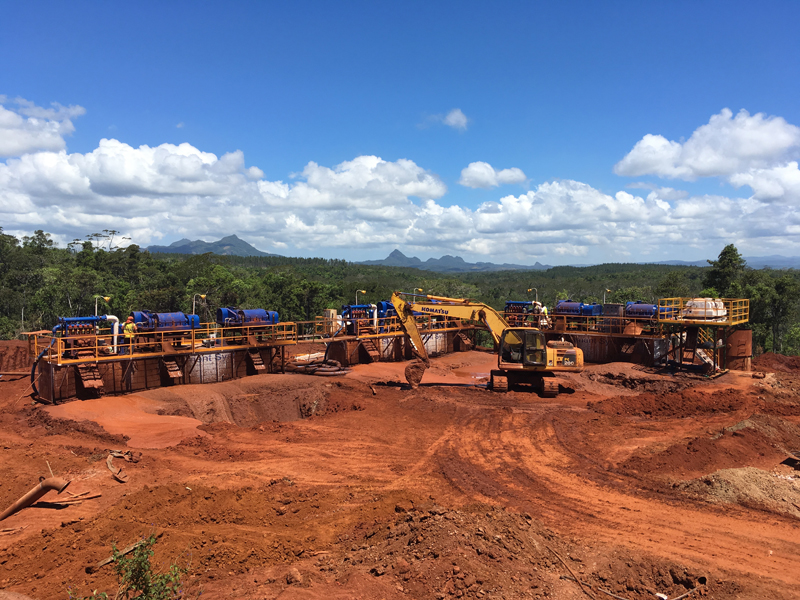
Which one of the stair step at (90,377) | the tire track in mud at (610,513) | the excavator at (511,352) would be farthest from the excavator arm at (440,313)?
the stair step at (90,377)

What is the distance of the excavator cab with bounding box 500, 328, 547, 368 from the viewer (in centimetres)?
2528

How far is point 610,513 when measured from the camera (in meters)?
12.4

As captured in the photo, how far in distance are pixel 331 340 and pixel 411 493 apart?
19.8m

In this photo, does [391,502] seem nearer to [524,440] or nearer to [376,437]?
[376,437]

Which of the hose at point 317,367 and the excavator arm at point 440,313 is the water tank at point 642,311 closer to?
the excavator arm at point 440,313

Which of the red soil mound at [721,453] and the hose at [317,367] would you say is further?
the hose at [317,367]

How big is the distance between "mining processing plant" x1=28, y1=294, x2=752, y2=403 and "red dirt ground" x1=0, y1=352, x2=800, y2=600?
5.91 ft

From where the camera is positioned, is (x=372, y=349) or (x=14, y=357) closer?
(x=372, y=349)

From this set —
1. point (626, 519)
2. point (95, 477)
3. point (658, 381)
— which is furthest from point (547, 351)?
point (95, 477)

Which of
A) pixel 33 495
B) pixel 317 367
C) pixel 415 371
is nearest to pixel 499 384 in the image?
pixel 415 371

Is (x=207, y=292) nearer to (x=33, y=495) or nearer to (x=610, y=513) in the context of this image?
(x=33, y=495)

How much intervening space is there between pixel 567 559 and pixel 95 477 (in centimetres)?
1225

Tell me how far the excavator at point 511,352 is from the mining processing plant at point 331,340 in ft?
1.23

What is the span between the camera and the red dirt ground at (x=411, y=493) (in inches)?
354
